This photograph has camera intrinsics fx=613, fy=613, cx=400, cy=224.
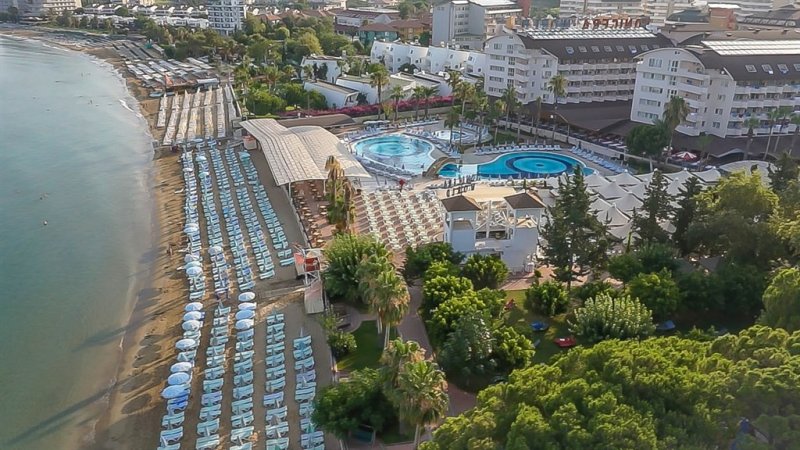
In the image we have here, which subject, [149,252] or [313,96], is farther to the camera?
[313,96]

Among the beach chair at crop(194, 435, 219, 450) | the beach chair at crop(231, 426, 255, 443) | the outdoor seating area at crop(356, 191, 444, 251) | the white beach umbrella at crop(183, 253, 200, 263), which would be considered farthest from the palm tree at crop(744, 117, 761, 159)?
the beach chair at crop(194, 435, 219, 450)

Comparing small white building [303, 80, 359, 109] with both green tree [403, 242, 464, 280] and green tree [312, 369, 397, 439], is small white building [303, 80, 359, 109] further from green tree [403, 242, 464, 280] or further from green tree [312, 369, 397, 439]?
green tree [312, 369, 397, 439]

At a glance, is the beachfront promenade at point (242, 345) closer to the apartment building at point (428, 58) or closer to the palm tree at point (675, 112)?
the palm tree at point (675, 112)

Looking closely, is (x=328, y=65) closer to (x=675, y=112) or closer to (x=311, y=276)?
(x=675, y=112)

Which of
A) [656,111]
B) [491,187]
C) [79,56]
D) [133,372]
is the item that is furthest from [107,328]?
[79,56]

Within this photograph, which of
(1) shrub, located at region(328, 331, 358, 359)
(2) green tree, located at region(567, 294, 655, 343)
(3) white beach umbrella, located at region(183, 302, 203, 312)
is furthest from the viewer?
(3) white beach umbrella, located at region(183, 302, 203, 312)

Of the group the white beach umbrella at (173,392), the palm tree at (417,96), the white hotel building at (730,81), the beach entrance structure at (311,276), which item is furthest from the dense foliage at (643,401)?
the palm tree at (417,96)

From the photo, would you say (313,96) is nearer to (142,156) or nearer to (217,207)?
(142,156)
